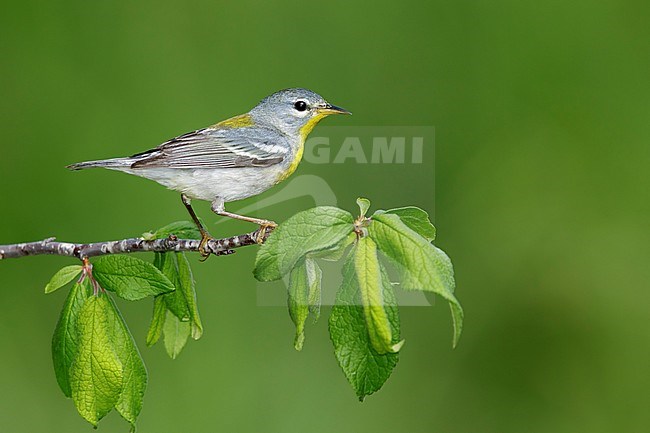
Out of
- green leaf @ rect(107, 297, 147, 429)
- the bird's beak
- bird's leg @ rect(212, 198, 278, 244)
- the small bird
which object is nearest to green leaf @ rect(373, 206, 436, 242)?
bird's leg @ rect(212, 198, 278, 244)

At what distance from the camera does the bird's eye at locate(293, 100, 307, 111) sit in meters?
3.29

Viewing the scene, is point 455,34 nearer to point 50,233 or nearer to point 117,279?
point 50,233

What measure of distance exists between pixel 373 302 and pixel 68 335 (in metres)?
0.86

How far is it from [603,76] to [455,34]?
3.00 feet

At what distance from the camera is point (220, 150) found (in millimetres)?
3115

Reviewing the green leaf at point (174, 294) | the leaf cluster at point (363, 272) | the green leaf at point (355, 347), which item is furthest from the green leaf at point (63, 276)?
the green leaf at point (355, 347)

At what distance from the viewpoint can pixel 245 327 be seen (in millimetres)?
4465

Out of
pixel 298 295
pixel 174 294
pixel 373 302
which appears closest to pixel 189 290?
pixel 174 294

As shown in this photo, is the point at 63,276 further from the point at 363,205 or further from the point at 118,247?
the point at 363,205

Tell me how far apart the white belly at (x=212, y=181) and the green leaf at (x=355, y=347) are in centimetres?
127

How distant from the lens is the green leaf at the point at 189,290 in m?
2.26

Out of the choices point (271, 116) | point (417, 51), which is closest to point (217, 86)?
point (417, 51)

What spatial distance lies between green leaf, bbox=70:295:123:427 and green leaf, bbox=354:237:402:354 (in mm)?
677

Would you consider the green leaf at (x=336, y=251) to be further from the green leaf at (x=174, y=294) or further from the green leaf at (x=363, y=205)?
the green leaf at (x=174, y=294)
